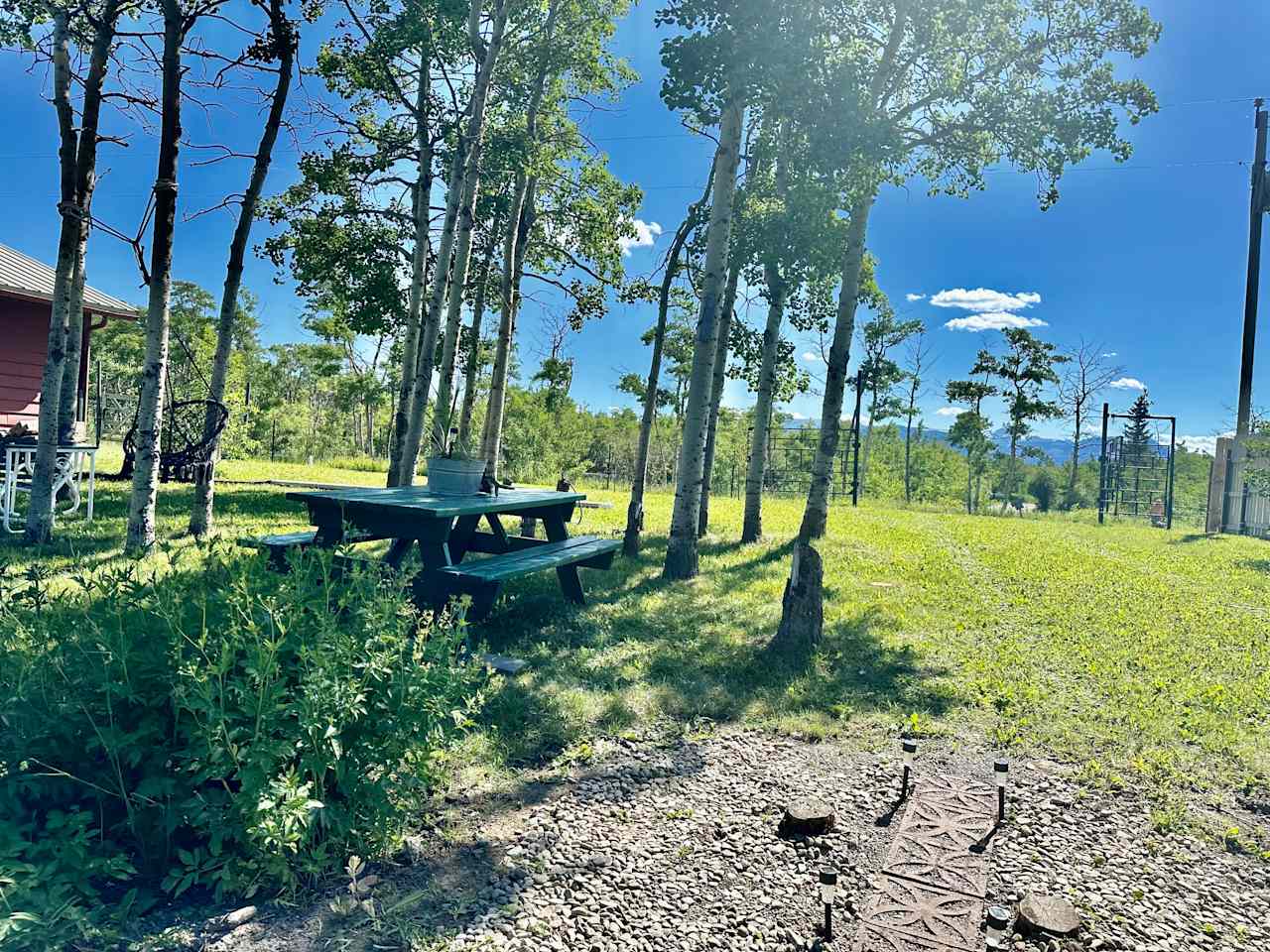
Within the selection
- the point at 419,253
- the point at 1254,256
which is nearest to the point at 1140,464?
the point at 1254,256

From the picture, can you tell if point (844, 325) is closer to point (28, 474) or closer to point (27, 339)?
point (28, 474)

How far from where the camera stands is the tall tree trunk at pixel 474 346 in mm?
10031

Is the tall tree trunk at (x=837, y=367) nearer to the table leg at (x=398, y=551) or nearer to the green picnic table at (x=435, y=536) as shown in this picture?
the green picnic table at (x=435, y=536)

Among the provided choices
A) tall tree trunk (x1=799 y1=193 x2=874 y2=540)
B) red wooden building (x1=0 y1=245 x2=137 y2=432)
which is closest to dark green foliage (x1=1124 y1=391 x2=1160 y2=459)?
tall tree trunk (x1=799 y1=193 x2=874 y2=540)

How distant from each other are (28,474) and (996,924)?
9.94 m

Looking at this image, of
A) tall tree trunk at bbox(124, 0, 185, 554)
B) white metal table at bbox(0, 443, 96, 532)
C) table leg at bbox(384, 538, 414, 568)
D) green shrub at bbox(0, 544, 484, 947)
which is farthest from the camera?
white metal table at bbox(0, 443, 96, 532)

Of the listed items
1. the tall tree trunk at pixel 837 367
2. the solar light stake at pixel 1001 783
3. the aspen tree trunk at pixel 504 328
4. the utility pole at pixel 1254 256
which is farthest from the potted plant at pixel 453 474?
the utility pole at pixel 1254 256

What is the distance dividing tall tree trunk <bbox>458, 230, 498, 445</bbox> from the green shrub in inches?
280

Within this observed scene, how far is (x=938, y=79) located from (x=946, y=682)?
747cm

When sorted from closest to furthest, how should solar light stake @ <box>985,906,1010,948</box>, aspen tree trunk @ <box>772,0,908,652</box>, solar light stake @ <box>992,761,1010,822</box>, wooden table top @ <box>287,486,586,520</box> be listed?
solar light stake @ <box>985,906,1010,948</box>, solar light stake @ <box>992,761,1010,822</box>, wooden table top @ <box>287,486,586,520</box>, aspen tree trunk @ <box>772,0,908,652</box>

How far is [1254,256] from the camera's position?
16.6 m

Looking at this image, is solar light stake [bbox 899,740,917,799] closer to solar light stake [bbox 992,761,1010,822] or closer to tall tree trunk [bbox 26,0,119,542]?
solar light stake [bbox 992,761,1010,822]

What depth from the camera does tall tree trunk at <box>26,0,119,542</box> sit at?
6.27 metres

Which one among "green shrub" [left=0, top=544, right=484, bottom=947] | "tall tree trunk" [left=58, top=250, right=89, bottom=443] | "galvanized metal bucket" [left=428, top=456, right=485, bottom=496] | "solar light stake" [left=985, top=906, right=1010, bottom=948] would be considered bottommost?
"solar light stake" [left=985, top=906, right=1010, bottom=948]
